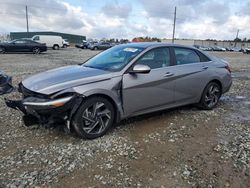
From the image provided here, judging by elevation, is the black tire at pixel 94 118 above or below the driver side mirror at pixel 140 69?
below

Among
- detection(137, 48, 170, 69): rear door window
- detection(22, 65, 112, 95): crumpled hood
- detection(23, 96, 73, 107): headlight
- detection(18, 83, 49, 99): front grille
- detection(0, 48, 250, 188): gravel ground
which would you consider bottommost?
detection(0, 48, 250, 188): gravel ground

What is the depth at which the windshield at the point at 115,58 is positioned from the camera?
13.8ft

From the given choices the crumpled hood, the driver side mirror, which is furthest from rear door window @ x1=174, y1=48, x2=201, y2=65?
the crumpled hood

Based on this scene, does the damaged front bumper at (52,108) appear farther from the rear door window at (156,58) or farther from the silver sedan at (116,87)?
the rear door window at (156,58)

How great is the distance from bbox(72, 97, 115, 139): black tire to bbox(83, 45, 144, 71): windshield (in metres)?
0.68

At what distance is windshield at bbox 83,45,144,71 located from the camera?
4.21 meters

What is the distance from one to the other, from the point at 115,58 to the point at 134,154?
1.88 metres

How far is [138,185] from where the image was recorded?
279 cm

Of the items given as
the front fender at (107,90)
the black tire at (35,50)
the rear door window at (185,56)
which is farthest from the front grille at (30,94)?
the black tire at (35,50)

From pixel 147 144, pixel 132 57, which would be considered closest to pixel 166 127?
pixel 147 144

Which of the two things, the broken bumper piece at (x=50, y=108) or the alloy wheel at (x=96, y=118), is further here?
the alloy wheel at (x=96, y=118)

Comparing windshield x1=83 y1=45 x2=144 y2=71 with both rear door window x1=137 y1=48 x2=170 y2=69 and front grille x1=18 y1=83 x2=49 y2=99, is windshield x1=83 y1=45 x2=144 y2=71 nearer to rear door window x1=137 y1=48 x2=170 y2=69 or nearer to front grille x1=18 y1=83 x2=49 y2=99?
rear door window x1=137 y1=48 x2=170 y2=69

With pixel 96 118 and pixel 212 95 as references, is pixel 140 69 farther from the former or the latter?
pixel 212 95

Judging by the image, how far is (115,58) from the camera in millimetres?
4539
